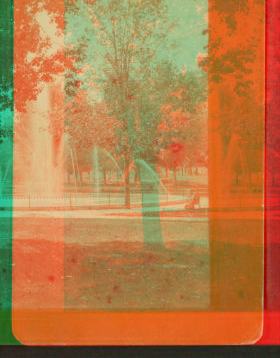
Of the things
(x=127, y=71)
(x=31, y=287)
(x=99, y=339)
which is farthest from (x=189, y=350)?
(x=127, y=71)

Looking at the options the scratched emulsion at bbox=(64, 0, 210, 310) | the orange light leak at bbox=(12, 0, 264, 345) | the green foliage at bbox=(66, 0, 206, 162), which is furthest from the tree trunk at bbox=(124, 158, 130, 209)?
the orange light leak at bbox=(12, 0, 264, 345)

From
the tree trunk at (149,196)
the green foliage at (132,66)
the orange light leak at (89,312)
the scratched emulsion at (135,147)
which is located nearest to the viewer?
the orange light leak at (89,312)

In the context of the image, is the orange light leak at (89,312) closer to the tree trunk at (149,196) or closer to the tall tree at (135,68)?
the tall tree at (135,68)

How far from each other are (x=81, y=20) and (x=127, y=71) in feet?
2.75

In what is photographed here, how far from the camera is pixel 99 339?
226 centimetres

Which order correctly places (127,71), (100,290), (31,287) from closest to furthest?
1. (31,287)
2. (100,290)
3. (127,71)

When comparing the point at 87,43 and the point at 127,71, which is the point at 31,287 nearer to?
the point at 87,43

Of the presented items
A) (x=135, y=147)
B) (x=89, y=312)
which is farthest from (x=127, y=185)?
(x=89, y=312)

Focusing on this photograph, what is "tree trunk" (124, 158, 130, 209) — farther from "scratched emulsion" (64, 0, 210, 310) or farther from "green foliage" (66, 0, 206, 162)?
"green foliage" (66, 0, 206, 162)

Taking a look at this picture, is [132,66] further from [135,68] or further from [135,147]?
[135,147]

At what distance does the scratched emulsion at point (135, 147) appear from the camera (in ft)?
9.34

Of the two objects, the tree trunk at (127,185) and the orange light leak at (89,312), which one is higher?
the tree trunk at (127,185)

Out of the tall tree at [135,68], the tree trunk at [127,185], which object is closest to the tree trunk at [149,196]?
the tall tree at [135,68]

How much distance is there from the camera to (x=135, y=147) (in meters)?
4.07
